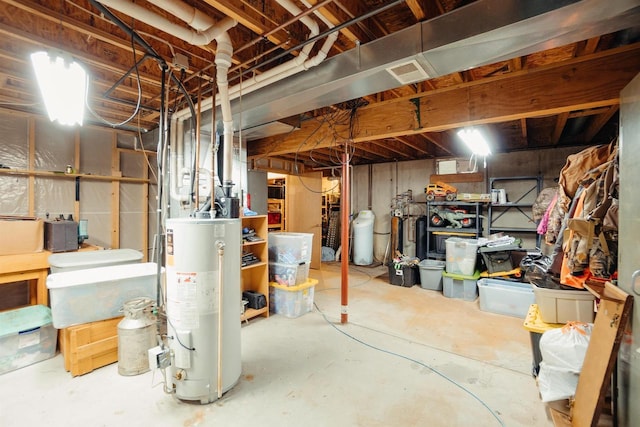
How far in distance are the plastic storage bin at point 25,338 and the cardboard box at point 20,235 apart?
562 mm

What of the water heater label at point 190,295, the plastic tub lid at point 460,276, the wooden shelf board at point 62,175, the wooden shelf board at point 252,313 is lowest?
the wooden shelf board at point 252,313

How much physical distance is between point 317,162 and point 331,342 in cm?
431

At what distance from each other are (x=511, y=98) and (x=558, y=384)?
2.11 meters

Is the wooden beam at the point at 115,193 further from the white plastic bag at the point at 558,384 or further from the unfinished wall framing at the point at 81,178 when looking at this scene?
the white plastic bag at the point at 558,384

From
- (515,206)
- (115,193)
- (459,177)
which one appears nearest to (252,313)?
(115,193)

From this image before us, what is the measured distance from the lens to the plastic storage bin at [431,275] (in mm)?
4602

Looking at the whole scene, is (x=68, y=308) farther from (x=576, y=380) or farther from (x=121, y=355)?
(x=576, y=380)

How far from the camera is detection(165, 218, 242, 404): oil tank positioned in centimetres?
188

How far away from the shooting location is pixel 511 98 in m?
2.43

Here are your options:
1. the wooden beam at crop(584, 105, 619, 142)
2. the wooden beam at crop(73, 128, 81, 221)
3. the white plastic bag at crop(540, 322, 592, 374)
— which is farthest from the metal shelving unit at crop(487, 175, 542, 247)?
the wooden beam at crop(73, 128, 81, 221)

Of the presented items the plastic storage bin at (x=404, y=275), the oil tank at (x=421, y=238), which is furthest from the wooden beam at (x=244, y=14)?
the oil tank at (x=421, y=238)

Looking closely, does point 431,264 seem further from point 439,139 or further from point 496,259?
point 439,139

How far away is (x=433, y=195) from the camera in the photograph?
5.11m

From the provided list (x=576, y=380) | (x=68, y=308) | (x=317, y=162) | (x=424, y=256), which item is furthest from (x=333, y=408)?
(x=317, y=162)
